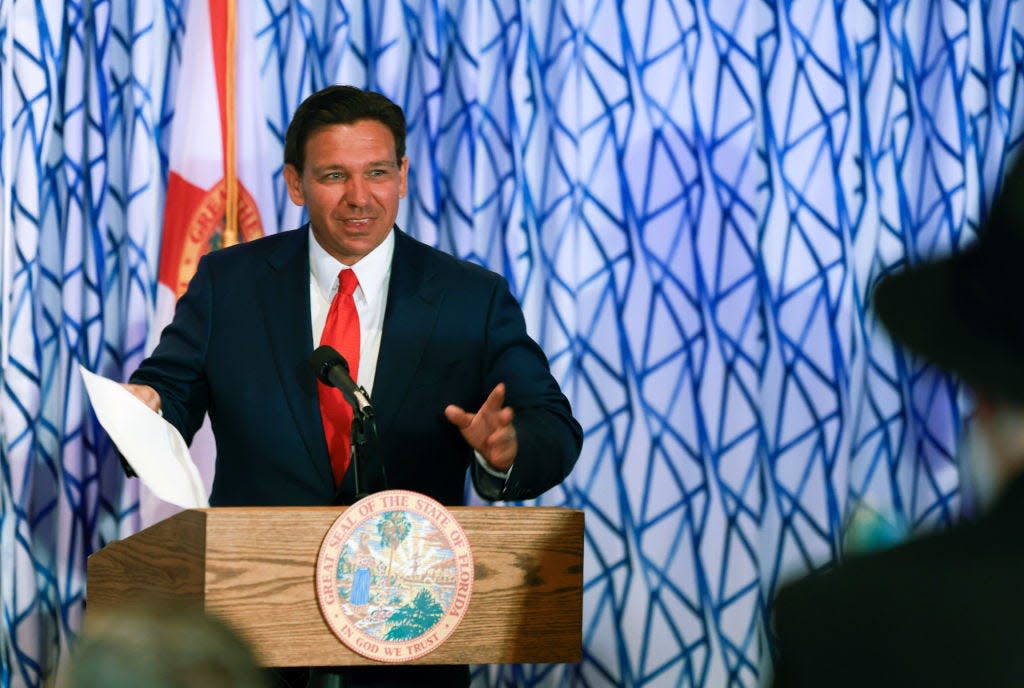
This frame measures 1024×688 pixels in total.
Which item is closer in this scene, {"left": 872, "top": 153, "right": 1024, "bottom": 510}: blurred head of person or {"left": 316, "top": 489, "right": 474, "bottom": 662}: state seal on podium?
{"left": 872, "top": 153, "right": 1024, "bottom": 510}: blurred head of person

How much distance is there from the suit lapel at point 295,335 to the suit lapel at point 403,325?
0.13m

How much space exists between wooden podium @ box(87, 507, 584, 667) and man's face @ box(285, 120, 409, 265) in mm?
907

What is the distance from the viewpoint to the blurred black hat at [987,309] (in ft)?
3.57

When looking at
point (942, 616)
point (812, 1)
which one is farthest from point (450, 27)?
point (942, 616)

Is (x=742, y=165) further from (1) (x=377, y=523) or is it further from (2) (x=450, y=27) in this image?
(1) (x=377, y=523)

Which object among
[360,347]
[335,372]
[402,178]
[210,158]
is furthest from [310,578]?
[210,158]

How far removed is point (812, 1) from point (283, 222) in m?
1.68

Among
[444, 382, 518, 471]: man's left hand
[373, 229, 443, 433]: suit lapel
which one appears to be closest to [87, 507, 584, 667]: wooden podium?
[444, 382, 518, 471]: man's left hand

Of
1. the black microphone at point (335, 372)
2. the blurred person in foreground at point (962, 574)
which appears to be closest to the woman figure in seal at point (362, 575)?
the black microphone at point (335, 372)

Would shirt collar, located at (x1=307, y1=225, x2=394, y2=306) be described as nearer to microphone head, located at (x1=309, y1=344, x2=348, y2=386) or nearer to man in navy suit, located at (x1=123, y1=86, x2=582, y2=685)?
man in navy suit, located at (x1=123, y1=86, x2=582, y2=685)

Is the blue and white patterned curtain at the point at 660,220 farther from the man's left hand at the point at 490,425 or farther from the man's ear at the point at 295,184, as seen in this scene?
the man's left hand at the point at 490,425

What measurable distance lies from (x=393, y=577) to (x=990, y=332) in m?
1.08

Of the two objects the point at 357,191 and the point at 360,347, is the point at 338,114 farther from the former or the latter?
the point at 360,347

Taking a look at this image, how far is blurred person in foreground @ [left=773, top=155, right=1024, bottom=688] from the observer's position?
1053 millimetres
